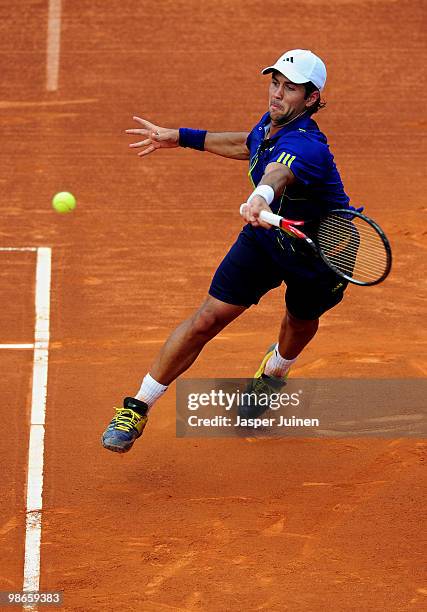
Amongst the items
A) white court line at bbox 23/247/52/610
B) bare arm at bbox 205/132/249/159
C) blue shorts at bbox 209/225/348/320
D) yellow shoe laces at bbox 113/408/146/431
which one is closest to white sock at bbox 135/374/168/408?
yellow shoe laces at bbox 113/408/146/431

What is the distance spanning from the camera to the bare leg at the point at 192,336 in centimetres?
684

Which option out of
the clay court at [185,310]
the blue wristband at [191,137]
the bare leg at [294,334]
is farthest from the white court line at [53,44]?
the bare leg at [294,334]

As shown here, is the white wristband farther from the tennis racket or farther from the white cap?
the white cap

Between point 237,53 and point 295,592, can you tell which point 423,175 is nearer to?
point 237,53

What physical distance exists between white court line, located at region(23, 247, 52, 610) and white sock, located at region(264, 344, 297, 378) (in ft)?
5.02

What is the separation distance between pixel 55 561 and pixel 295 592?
1.29m

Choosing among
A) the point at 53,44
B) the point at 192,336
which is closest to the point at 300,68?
the point at 192,336

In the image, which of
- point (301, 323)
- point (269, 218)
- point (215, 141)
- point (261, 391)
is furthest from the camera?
point (261, 391)

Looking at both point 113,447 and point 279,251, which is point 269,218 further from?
point 113,447

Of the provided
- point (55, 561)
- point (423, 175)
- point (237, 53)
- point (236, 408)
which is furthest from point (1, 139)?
point (55, 561)

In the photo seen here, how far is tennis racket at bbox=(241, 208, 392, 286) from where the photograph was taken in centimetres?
654

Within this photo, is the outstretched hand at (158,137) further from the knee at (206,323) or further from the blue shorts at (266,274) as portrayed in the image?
the knee at (206,323)

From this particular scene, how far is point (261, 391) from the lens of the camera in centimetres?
782

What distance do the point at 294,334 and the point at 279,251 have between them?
0.81 meters
